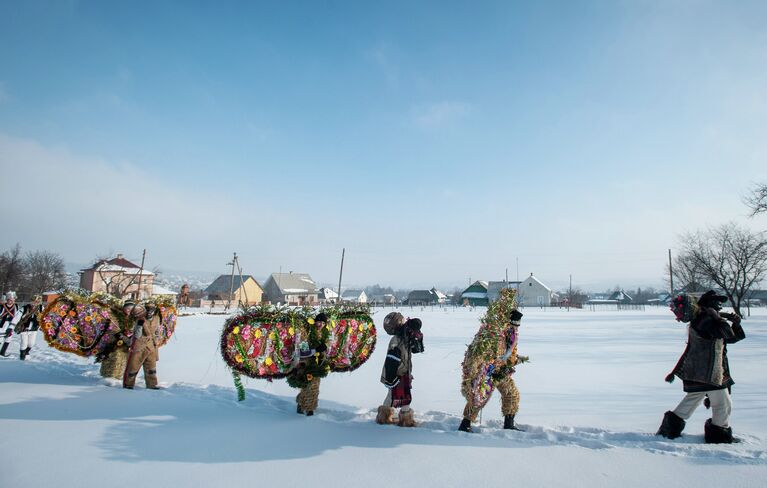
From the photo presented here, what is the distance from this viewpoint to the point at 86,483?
3.60 metres

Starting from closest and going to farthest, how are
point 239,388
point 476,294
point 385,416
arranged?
1. point 385,416
2. point 239,388
3. point 476,294

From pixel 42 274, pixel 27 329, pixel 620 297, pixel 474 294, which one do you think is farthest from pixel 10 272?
pixel 620 297

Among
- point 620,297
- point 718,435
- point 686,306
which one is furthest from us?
point 620,297

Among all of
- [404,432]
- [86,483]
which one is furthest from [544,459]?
[86,483]

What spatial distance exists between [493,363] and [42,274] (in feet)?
217

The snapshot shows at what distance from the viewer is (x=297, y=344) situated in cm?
572

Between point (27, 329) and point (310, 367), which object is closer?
point (310, 367)

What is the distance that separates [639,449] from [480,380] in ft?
5.70

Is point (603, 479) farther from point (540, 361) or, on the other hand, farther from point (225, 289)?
point (225, 289)

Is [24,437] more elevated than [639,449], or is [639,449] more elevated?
[639,449]

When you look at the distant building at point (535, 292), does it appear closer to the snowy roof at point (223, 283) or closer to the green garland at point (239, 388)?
the snowy roof at point (223, 283)

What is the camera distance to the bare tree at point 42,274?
49.7m

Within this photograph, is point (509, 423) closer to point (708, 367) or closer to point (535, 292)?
point (708, 367)

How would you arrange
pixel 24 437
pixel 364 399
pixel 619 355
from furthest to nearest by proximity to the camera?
pixel 619 355, pixel 364 399, pixel 24 437
